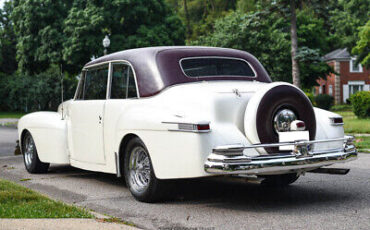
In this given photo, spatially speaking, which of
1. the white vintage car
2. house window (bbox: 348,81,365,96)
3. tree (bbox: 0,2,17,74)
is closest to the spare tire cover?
the white vintage car

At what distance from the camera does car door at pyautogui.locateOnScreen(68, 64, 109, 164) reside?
7309 millimetres

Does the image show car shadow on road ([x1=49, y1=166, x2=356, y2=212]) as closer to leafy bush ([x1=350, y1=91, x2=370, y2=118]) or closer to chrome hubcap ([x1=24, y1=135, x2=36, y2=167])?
Answer: chrome hubcap ([x1=24, y1=135, x2=36, y2=167])

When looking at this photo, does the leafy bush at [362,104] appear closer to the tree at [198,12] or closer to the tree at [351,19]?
the tree at [351,19]

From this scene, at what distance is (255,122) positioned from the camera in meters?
5.77

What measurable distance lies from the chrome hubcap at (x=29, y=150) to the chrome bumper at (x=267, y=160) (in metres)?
4.76

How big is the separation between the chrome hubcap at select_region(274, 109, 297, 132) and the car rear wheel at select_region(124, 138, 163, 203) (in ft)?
4.67

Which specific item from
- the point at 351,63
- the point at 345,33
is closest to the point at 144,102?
the point at 345,33

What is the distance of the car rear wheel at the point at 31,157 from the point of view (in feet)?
30.1

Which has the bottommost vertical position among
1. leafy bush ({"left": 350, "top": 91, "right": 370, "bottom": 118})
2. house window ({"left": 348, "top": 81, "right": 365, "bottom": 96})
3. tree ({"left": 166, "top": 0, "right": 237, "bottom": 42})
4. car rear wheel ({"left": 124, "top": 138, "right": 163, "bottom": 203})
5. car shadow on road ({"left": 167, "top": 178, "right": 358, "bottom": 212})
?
house window ({"left": 348, "top": 81, "right": 365, "bottom": 96})

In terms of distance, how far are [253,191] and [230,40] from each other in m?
34.1

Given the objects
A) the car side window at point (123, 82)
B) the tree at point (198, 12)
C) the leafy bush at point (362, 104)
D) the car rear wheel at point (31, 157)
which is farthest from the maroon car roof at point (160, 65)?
the tree at point (198, 12)

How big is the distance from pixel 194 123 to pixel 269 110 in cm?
87

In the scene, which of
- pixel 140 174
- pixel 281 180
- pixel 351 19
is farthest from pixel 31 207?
pixel 351 19

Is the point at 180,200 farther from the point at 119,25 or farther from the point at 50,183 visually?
the point at 119,25
